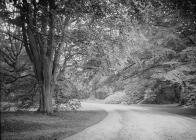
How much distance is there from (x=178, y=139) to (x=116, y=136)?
95.6 inches

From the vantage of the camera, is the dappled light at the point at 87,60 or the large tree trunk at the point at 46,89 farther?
the large tree trunk at the point at 46,89

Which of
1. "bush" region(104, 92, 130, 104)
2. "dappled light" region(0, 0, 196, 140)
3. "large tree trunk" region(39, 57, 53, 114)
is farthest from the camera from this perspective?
"bush" region(104, 92, 130, 104)

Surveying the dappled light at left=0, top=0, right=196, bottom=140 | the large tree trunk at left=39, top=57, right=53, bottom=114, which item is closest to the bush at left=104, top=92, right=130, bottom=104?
the dappled light at left=0, top=0, right=196, bottom=140

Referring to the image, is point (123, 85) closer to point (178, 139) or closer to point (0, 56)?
point (0, 56)

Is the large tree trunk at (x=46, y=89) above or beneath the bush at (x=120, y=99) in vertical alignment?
above

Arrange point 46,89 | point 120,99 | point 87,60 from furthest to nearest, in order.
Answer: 1. point 120,99
2. point 87,60
3. point 46,89

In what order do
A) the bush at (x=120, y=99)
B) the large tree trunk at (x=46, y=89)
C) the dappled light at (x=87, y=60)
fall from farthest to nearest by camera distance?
the bush at (x=120, y=99)
the large tree trunk at (x=46, y=89)
the dappled light at (x=87, y=60)

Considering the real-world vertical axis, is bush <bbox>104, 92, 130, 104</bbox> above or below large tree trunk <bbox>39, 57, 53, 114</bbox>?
below

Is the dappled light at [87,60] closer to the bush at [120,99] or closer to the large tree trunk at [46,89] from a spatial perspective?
the large tree trunk at [46,89]

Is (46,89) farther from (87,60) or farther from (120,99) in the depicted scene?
(120,99)

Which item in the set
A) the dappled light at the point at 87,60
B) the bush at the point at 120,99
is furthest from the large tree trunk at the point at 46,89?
the bush at the point at 120,99

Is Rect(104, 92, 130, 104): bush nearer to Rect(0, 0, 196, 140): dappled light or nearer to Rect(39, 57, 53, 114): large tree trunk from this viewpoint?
Rect(0, 0, 196, 140): dappled light

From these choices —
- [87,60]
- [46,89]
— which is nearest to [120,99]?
[87,60]

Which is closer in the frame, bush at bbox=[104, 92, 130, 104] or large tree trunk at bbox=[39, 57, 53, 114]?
large tree trunk at bbox=[39, 57, 53, 114]
